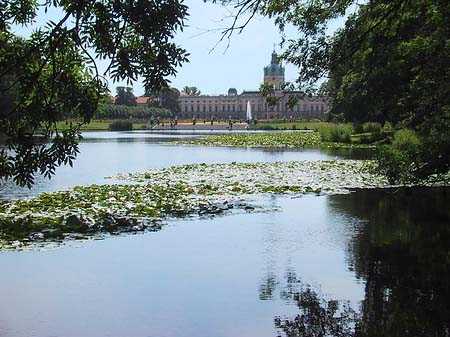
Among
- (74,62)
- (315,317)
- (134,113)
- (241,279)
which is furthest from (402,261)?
(134,113)

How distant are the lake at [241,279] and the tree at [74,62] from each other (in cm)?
200

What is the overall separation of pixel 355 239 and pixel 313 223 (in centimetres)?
167

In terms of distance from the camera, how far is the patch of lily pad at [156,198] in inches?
457

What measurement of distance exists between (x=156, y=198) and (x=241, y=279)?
697 centimetres

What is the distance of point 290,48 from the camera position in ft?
34.9

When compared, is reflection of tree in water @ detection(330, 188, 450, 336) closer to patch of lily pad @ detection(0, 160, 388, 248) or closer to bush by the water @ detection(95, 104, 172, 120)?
patch of lily pad @ detection(0, 160, 388, 248)

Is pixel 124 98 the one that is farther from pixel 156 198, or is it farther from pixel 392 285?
pixel 392 285

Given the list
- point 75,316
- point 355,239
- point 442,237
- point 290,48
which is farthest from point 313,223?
point 75,316

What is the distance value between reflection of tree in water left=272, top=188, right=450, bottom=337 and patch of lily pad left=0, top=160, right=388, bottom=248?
3582 mm

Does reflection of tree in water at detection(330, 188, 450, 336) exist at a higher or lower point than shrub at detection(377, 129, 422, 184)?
lower

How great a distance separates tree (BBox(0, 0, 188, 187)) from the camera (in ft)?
18.5

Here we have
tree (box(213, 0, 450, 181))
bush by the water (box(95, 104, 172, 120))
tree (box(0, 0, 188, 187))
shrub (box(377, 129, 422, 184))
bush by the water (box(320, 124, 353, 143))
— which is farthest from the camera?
bush by the water (box(95, 104, 172, 120))

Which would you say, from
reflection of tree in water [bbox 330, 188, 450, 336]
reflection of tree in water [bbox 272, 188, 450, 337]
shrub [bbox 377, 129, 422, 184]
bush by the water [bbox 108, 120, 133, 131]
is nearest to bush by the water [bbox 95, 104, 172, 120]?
bush by the water [bbox 108, 120, 133, 131]

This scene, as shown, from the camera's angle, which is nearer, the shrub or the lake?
the lake
